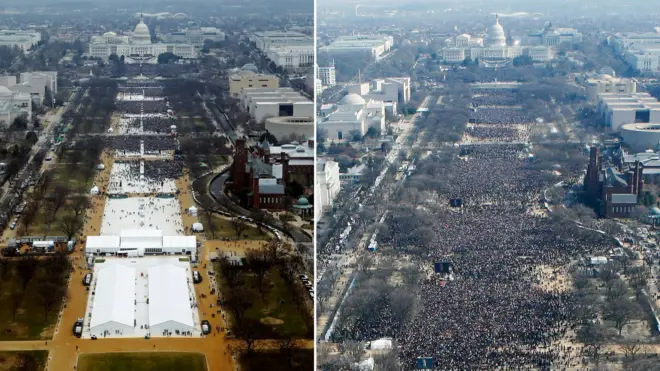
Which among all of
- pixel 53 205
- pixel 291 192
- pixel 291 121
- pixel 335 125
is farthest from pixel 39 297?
pixel 291 121

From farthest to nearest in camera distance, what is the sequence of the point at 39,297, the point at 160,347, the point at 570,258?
1. the point at 570,258
2. the point at 39,297
3. the point at 160,347

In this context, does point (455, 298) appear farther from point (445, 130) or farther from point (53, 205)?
point (445, 130)

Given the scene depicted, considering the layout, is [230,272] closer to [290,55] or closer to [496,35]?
[290,55]

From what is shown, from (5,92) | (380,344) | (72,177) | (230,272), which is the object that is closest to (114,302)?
(230,272)

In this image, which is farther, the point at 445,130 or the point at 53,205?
the point at 445,130

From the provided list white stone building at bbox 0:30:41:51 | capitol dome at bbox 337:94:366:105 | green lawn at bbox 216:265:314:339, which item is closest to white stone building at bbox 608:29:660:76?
capitol dome at bbox 337:94:366:105

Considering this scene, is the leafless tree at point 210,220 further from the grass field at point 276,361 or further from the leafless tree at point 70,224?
the grass field at point 276,361
